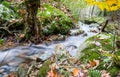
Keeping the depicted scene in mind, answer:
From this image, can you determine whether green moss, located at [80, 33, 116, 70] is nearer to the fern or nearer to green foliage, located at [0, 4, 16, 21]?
the fern

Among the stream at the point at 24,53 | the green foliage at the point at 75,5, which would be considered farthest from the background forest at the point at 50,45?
the green foliage at the point at 75,5

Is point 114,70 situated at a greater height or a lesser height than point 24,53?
greater

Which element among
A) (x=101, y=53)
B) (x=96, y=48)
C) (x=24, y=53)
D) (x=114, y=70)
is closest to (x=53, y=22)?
(x=24, y=53)

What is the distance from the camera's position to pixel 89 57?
4.53 m

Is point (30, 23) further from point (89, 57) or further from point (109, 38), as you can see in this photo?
point (89, 57)

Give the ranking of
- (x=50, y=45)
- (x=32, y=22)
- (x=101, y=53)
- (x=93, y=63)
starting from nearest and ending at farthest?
1. (x=93, y=63)
2. (x=101, y=53)
3. (x=32, y=22)
4. (x=50, y=45)

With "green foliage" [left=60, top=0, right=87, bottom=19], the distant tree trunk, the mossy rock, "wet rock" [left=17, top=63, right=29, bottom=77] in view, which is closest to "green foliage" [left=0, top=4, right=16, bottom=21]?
the distant tree trunk

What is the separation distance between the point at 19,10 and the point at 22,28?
0.76 m

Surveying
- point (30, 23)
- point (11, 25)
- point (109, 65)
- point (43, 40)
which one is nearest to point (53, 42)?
point (43, 40)

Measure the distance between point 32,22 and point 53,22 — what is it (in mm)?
1434

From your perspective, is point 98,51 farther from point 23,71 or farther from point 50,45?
point 50,45

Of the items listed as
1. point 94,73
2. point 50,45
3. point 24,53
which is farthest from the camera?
point 50,45

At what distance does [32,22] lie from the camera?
6.82 meters

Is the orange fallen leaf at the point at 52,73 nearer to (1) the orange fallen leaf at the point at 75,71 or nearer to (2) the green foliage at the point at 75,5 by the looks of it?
(1) the orange fallen leaf at the point at 75,71
